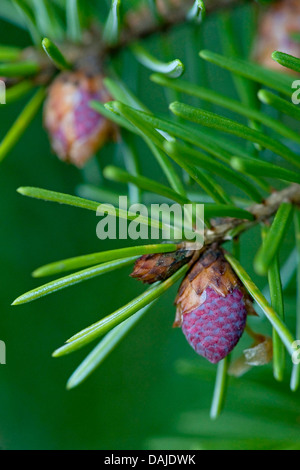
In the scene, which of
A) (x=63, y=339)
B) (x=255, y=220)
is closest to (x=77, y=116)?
(x=255, y=220)

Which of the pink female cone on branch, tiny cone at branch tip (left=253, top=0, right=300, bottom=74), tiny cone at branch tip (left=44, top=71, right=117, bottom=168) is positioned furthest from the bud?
tiny cone at branch tip (left=253, top=0, right=300, bottom=74)

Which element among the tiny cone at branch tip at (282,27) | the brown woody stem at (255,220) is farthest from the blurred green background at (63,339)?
A: the brown woody stem at (255,220)

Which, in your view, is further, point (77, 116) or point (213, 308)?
point (77, 116)

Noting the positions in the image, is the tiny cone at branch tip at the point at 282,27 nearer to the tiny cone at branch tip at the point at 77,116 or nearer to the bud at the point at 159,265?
the tiny cone at branch tip at the point at 77,116

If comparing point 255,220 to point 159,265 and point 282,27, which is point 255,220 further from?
point 282,27

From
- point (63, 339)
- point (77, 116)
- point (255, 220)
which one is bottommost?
point (63, 339)

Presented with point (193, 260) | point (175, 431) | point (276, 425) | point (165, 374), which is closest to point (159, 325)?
point (165, 374)
